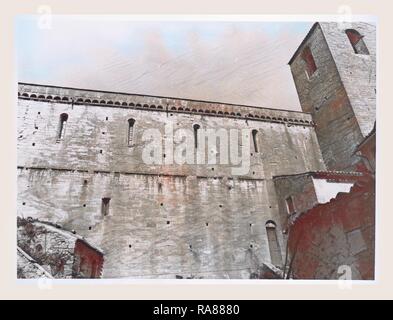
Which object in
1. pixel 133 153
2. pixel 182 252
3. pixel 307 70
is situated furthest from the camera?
pixel 307 70

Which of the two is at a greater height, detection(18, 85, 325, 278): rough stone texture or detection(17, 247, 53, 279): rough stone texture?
detection(18, 85, 325, 278): rough stone texture

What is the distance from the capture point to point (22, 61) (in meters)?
8.27

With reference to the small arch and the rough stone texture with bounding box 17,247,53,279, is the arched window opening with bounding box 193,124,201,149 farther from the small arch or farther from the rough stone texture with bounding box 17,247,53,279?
the rough stone texture with bounding box 17,247,53,279

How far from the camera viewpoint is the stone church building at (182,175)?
9094 millimetres

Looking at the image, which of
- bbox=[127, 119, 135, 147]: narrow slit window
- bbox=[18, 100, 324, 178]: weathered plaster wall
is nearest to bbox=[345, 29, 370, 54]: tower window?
bbox=[18, 100, 324, 178]: weathered plaster wall

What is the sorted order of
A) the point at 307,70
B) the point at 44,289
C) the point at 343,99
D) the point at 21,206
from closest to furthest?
1. the point at 44,289
2. the point at 21,206
3. the point at 343,99
4. the point at 307,70

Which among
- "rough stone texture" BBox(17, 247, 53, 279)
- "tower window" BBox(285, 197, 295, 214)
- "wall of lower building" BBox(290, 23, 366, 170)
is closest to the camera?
"rough stone texture" BBox(17, 247, 53, 279)

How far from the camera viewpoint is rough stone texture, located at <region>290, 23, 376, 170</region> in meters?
10.9

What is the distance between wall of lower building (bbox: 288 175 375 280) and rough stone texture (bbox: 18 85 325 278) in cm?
133

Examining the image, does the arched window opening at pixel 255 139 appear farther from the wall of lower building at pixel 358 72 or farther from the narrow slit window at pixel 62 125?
the narrow slit window at pixel 62 125

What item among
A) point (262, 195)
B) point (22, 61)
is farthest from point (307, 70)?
point (22, 61)

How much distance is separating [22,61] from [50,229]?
11.8ft

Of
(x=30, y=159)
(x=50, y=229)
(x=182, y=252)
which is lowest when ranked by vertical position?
(x=182, y=252)

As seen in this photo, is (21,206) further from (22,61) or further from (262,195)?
(262,195)
